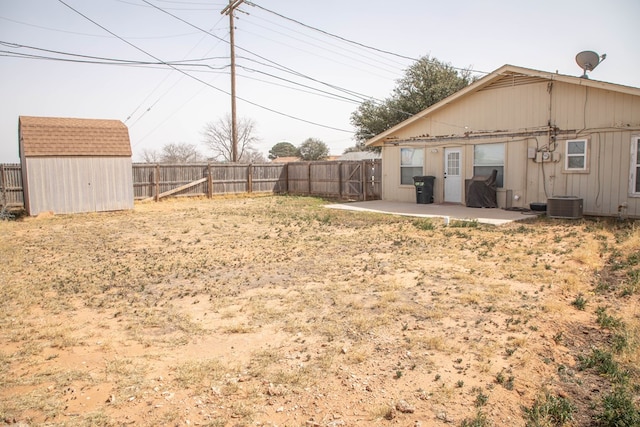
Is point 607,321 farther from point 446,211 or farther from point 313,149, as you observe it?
point 313,149

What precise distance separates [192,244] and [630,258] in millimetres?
8498

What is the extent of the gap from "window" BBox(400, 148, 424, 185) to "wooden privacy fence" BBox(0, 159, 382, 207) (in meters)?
2.15

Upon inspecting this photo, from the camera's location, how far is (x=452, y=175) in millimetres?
16109

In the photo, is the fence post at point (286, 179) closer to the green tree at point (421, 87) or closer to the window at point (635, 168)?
the green tree at point (421, 87)

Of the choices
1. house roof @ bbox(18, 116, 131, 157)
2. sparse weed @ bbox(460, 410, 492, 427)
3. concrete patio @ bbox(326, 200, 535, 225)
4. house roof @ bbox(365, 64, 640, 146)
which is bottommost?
sparse weed @ bbox(460, 410, 492, 427)

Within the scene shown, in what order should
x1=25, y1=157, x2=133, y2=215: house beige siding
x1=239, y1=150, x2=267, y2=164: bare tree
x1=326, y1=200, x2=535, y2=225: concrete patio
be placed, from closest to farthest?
x1=326, y1=200, x2=535, y2=225: concrete patio < x1=25, y1=157, x2=133, y2=215: house beige siding < x1=239, y1=150, x2=267, y2=164: bare tree

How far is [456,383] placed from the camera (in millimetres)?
3705

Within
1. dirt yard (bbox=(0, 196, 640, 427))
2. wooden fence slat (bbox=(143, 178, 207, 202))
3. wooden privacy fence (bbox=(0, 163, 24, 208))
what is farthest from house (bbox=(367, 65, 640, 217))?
wooden privacy fence (bbox=(0, 163, 24, 208))

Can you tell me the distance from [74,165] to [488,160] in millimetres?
14494

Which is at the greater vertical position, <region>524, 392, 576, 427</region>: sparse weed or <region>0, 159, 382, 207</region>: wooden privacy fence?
<region>0, 159, 382, 207</region>: wooden privacy fence

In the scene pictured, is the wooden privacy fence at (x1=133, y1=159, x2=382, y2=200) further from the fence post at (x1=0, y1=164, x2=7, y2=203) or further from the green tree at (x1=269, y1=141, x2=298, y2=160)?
the green tree at (x1=269, y1=141, x2=298, y2=160)

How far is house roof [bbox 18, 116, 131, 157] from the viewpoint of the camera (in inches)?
608

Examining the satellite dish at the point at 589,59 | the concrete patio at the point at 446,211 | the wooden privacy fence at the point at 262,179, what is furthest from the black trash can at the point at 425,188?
the satellite dish at the point at 589,59

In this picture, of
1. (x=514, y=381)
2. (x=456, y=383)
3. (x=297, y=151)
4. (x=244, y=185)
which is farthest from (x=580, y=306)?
(x=297, y=151)
